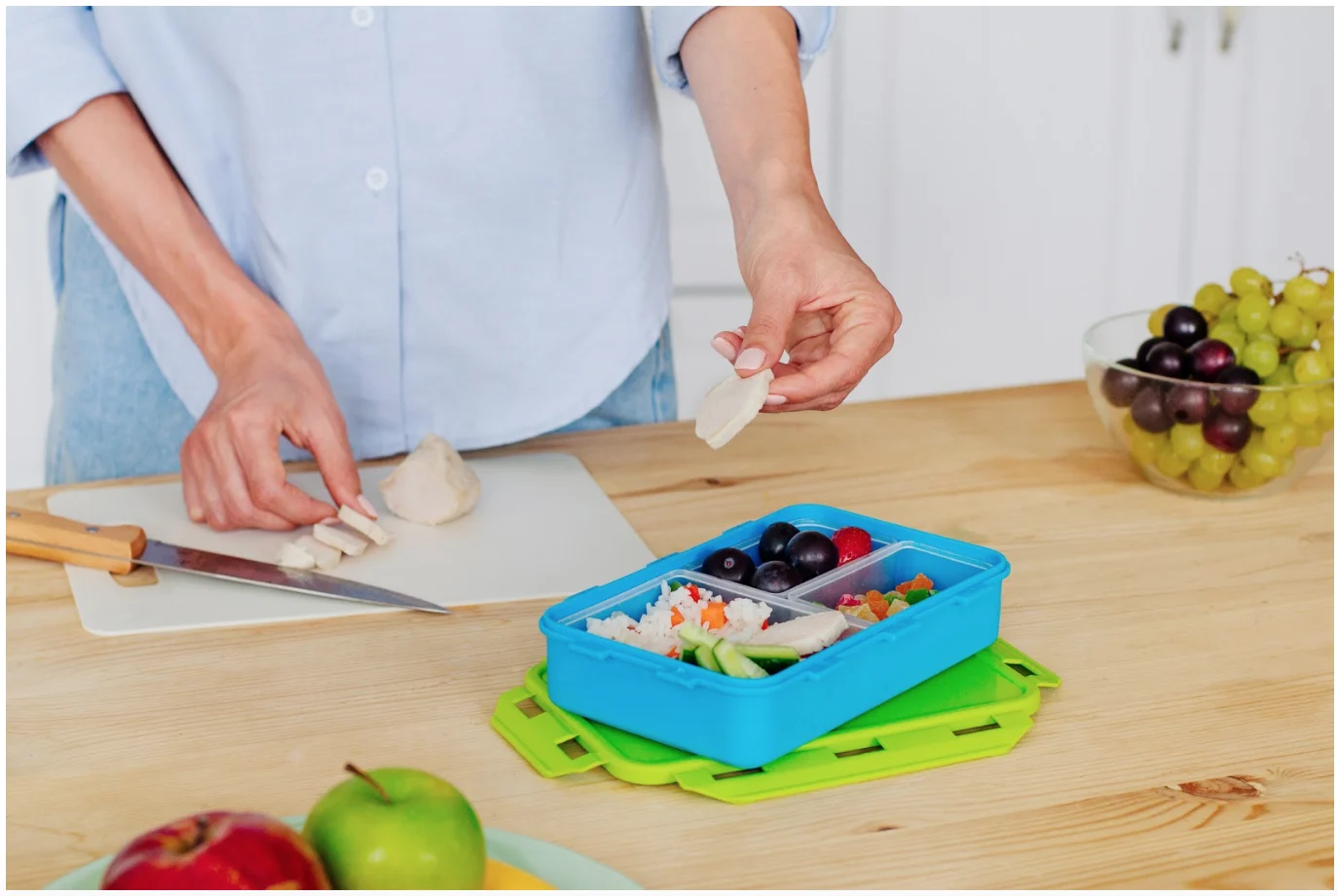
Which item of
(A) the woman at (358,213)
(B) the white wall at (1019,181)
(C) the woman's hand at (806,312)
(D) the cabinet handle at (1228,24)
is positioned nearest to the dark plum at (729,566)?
(C) the woman's hand at (806,312)

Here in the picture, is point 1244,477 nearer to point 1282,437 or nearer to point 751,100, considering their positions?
point 1282,437

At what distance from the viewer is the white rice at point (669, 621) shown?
2.59 feet

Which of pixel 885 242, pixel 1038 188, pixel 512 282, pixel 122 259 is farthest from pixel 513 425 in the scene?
pixel 1038 188

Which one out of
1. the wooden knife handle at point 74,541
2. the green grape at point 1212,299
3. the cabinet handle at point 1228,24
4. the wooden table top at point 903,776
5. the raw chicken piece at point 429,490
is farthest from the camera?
the cabinet handle at point 1228,24

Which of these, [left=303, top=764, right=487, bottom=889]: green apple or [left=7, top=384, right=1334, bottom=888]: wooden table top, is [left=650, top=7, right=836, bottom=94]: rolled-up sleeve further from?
[left=303, top=764, right=487, bottom=889]: green apple

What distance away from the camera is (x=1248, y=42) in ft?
9.52

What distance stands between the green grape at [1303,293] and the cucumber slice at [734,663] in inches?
27.8

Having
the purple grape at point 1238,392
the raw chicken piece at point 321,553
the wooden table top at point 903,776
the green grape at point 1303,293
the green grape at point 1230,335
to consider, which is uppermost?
the green grape at point 1303,293

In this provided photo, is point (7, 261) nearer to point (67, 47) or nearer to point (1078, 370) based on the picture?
point (67, 47)

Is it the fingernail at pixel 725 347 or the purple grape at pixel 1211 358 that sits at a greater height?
the fingernail at pixel 725 347

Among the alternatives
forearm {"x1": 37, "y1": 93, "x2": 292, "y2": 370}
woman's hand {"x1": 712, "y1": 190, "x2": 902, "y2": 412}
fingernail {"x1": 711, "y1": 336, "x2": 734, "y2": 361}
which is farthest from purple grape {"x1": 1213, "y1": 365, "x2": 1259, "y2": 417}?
forearm {"x1": 37, "y1": 93, "x2": 292, "y2": 370}

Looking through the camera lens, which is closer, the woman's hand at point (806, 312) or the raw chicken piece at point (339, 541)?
the woman's hand at point (806, 312)

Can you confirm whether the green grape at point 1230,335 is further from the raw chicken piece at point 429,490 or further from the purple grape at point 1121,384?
the raw chicken piece at point 429,490

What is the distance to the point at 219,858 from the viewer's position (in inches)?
21.5
